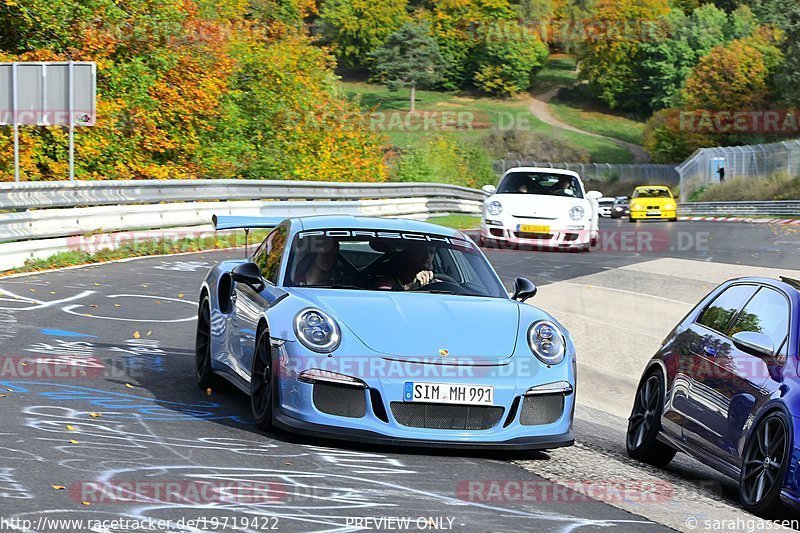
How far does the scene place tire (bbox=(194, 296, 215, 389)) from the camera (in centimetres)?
941

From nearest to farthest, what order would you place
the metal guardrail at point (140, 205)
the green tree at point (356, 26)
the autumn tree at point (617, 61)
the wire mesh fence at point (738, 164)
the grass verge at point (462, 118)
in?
the metal guardrail at point (140, 205)
the wire mesh fence at point (738, 164)
the grass verge at point (462, 118)
the autumn tree at point (617, 61)
the green tree at point (356, 26)

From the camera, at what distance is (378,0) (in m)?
157

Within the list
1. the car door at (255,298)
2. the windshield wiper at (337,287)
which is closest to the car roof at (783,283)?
the windshield wiper at (337,287)

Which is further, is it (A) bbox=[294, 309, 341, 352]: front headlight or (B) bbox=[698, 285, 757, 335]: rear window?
(B) bbox=[698, 285, 757, 335]: rear window

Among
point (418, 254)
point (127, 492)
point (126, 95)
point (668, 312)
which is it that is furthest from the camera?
point (126, 95)

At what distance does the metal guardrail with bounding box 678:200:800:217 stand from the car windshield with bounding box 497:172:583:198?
29276mm

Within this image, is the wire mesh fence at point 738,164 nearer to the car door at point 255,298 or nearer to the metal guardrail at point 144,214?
the metal guardrail at point 144,214

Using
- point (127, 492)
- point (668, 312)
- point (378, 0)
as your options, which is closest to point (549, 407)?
point (127, 492)

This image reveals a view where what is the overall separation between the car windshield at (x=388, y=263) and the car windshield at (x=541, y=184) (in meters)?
15.1

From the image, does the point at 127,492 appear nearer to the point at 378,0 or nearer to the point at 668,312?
the point at 668,312

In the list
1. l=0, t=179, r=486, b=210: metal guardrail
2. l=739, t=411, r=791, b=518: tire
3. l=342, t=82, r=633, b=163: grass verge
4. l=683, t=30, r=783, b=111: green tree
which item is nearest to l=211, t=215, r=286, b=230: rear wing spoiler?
l=739, t=411, r=791, b=518: tire

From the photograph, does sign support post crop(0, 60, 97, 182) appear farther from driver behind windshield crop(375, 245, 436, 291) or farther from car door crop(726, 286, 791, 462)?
car door crop(726, 286, 791, 462)

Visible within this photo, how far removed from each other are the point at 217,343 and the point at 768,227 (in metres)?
32.3

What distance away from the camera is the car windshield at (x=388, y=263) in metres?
8.63
